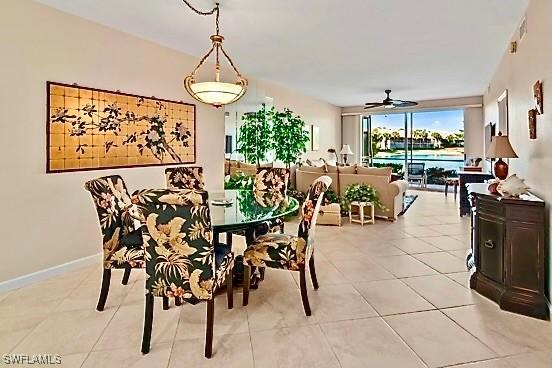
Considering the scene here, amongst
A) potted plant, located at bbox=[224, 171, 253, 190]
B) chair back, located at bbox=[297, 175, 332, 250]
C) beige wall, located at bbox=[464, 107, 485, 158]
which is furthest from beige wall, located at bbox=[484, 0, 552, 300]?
beige wall, located at bbox=[464, 107, 485, 158]

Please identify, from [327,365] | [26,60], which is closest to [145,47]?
[26,60]

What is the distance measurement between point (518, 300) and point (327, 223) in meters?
3.40

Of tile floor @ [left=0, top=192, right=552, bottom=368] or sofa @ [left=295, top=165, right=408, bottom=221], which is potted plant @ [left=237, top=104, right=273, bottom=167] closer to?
sofa @ [left=295, top=165, right=408, bottom=221]

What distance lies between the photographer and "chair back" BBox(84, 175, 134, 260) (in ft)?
9.08

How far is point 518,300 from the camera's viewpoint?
2740 millimetres

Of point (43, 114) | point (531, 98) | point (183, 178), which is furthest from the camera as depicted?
point (183, 178)

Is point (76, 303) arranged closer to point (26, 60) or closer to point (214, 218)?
point (214, 218)

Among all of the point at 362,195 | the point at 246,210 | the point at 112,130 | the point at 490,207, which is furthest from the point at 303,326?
the point at 362,195

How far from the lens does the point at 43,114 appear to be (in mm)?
3469

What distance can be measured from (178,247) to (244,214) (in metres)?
0.76

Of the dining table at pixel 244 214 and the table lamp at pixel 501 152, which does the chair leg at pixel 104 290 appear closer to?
the dining table at pixel 244 214

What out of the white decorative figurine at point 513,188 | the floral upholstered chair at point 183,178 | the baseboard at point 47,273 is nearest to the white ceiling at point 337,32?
the floral upholstered chair at point 183,178

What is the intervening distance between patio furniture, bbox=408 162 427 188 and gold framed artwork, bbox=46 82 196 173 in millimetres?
8264

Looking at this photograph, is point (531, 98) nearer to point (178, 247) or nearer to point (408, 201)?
point (178, 247)
